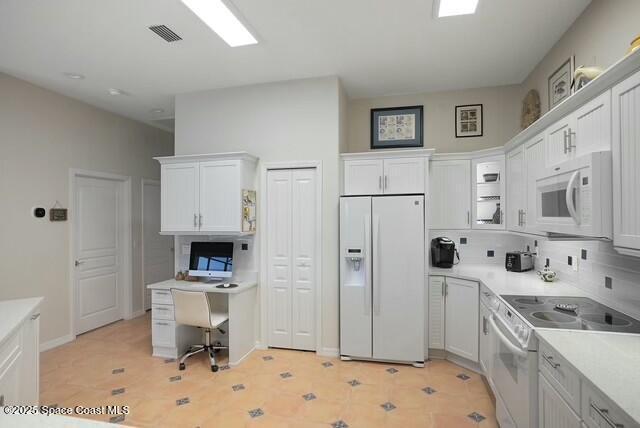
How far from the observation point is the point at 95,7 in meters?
2.46

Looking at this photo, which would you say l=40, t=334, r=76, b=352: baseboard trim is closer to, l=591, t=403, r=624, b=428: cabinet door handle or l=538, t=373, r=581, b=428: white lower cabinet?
l=538, t=373, r=581, b=428: white lower cabinet

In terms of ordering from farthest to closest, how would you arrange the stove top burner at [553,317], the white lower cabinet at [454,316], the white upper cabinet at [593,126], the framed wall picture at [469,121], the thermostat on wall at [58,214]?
the framed wall picture at [469,121] < the thermostat on wall at [58,214] < the white lower cabinet at [454,316] < the stove top burner at [553,317] < the white upper cabinet at [593,126]

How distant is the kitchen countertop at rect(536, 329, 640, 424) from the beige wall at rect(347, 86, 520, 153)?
9.16 ft

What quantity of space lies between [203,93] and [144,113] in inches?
54.5

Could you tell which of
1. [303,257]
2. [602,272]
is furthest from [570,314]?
[303,257]

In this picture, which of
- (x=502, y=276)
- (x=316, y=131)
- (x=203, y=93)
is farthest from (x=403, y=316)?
(x=203, y=93)

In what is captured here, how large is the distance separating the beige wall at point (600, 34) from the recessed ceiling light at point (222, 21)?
2.59 m

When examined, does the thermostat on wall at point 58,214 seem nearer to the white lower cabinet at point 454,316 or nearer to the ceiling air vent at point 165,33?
the ceiling air vent at point 165,33

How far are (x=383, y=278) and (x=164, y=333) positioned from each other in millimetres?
2431

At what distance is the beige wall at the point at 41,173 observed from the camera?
3.53 metres

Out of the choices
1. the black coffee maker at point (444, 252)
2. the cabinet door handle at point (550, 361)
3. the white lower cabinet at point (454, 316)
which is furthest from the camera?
the black coffee maker at point (444, 252)

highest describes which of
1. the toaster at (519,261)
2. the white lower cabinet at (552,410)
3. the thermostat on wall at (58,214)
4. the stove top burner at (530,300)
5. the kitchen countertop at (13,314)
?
the thermostat on wall at (58,214)

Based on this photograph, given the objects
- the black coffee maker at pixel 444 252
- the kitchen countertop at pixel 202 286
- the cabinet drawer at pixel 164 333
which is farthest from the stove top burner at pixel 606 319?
the cabinet drawer at pixel 164 333

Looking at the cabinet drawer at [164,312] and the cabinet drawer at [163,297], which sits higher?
the cabinet drawer at [163,297]
